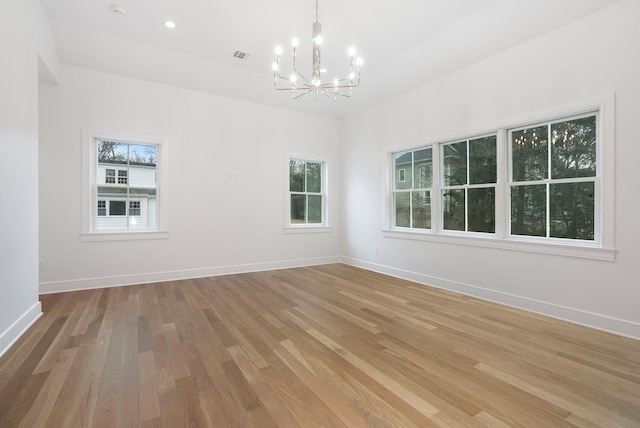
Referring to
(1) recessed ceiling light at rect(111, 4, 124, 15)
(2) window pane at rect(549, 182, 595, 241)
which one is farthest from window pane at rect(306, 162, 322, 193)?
(2) window pane at rect(549, 182, 595, 241)

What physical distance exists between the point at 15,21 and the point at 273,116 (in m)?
3.65

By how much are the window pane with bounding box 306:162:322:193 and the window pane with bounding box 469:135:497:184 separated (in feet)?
10.3

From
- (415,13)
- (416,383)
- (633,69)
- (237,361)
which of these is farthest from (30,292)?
(633,69)

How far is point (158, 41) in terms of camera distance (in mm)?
3990

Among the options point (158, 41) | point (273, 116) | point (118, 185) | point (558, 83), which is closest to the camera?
point (558, 83)

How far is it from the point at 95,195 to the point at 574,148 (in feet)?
20.5

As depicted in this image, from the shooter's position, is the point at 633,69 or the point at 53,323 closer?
the point at 633,69

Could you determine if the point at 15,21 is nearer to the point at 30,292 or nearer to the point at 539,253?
the point at 30,292

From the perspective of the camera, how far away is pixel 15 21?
8.73 ft

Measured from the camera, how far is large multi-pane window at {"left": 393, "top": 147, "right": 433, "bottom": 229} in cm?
488

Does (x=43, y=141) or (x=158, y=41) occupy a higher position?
(x=158, y=41)

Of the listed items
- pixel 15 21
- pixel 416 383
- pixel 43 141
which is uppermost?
pixel 15 21

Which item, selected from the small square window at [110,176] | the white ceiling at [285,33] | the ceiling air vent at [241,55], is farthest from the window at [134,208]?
the ceiling air vent at [241,55]

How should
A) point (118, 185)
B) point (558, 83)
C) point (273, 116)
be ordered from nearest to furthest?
point (558, 83) < point (118, 185) < point (273, 116)
